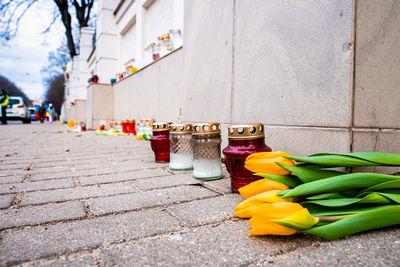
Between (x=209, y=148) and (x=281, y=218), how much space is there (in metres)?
0.95

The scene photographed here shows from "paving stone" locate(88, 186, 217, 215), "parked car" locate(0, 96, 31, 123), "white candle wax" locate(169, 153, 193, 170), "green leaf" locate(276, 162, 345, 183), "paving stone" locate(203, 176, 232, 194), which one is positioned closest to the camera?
"green leaf" locate(276, 162, 345, 183)

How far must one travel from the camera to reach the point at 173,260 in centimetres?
78

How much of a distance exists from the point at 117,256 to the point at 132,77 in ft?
21.3

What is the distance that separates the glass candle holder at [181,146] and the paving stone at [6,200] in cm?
101

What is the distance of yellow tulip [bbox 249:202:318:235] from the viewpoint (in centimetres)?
76

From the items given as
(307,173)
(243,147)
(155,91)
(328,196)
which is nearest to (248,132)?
(243,147)

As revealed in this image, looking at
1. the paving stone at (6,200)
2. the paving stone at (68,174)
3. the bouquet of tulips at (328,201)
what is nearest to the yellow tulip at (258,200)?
the bouquet of tulips at (328,201)

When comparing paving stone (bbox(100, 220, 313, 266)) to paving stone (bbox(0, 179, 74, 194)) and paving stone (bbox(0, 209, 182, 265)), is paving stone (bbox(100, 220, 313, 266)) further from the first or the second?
paving stone (bbox(0, 179, 74, 194))

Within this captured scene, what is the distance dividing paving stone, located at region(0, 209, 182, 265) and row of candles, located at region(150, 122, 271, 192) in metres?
0.43

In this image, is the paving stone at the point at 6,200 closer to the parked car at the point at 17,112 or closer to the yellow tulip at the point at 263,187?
the yellow tulip at the point at 263,187

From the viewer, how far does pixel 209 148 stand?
1704mm

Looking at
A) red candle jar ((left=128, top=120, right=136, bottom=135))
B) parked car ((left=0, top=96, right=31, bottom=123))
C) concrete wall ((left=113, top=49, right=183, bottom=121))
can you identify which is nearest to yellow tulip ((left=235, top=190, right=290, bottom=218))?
concrete wall ((left=113, top=49, right=183, bottom=121))

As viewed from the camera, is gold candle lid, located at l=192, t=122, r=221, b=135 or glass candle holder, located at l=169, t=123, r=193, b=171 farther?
glass candle holder, located at l=169, t=123, r=193, b=171

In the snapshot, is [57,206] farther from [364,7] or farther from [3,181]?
[364,7]
